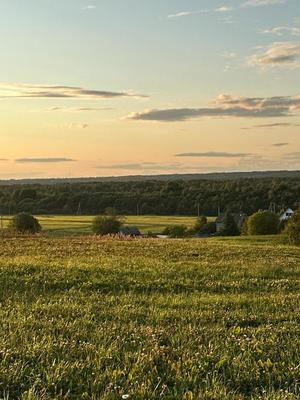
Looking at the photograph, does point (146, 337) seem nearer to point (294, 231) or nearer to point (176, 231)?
point (294, 231)

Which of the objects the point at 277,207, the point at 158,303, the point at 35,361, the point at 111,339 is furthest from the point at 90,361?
the point at 277,207

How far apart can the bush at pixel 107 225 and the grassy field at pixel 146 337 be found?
242 ft

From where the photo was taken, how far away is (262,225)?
246ft

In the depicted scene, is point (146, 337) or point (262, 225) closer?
point (146, 337)

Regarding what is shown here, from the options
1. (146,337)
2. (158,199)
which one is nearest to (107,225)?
(158,199)

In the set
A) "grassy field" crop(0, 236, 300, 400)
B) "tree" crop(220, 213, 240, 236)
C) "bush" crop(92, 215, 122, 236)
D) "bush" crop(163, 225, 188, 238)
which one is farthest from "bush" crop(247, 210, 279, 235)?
"grassy field" crop(0, 236, 300, 400)

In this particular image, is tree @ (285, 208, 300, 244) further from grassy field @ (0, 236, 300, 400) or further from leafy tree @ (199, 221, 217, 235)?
leafy tree @ (199, 221, 217, 235)

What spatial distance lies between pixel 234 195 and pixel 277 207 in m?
15.1

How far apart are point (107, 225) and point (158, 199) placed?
5222cm

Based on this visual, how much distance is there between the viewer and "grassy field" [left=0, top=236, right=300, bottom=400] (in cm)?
568

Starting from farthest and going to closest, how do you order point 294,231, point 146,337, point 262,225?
point 262,225, point 294,231, point 146,337

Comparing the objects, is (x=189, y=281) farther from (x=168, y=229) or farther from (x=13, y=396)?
(x=168, y=229)

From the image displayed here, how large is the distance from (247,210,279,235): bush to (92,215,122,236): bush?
75.5 ft

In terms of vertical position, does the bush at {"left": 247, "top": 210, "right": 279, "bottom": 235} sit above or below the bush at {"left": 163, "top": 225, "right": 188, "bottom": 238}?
above
